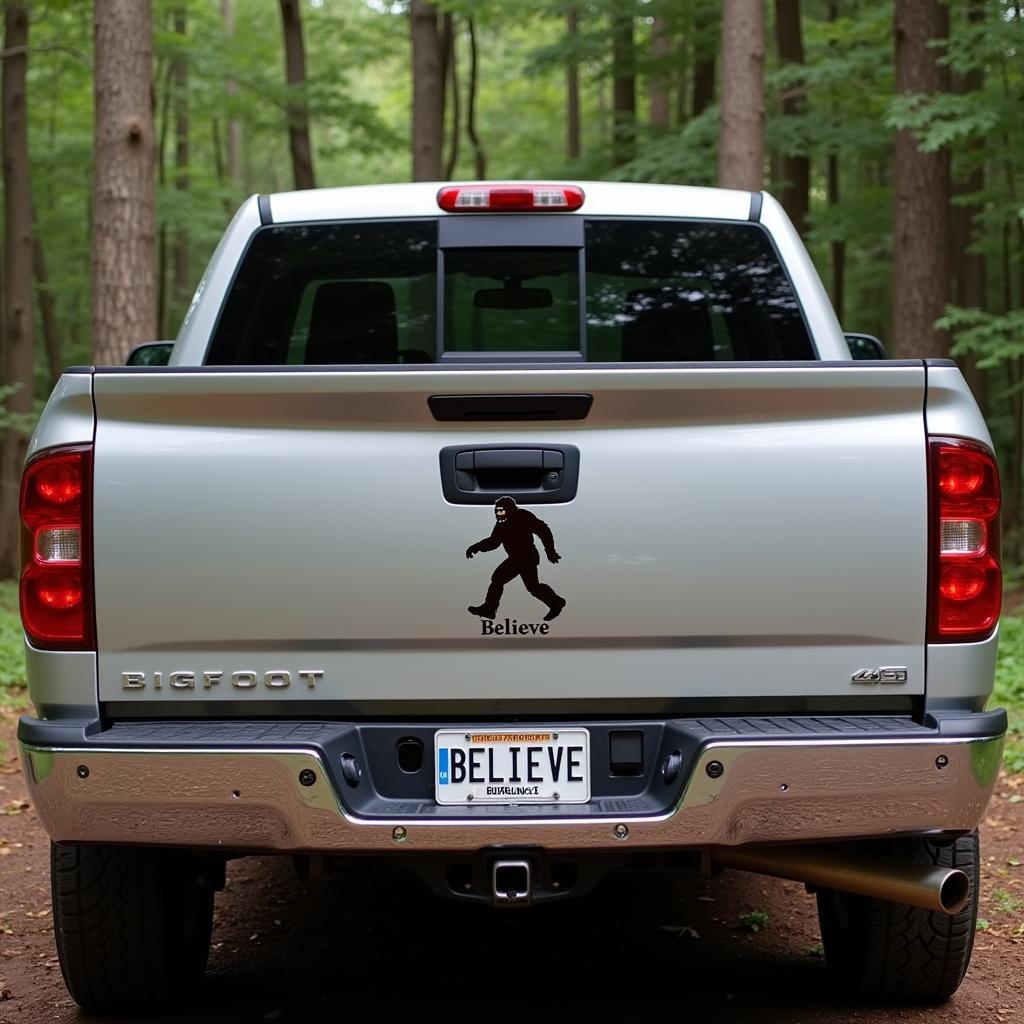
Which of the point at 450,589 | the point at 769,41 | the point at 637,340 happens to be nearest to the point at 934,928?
the point at 450,589

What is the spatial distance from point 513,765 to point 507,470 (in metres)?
0.65

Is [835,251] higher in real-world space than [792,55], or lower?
lower

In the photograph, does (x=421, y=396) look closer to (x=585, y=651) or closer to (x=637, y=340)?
(x=585, y=651)

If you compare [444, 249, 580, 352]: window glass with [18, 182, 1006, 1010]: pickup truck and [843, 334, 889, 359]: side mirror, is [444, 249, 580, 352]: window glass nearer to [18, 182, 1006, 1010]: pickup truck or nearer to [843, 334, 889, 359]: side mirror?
[843, 334, 889, 359]: side mirror

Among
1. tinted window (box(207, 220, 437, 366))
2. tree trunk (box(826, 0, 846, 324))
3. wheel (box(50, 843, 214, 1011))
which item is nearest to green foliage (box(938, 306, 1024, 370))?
tinted window (box(207, 220, 437, 366))

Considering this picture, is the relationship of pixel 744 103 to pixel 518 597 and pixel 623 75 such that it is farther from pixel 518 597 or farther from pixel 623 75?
pixel 518 597

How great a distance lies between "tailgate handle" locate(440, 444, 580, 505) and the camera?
→ 9.74 ft

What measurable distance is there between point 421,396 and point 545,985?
6.26 ft

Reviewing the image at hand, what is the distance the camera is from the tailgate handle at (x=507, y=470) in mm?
2969

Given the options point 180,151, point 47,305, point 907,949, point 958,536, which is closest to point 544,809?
point 958,536

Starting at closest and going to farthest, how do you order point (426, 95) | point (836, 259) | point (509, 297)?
1. point (509, 297)
2. point (426, 95)
3. point (836, 259)

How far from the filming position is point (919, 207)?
41.9 ft

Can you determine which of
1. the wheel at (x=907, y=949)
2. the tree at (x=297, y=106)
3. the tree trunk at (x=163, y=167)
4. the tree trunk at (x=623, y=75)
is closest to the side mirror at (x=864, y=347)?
the wheel at (x=907, y=949)

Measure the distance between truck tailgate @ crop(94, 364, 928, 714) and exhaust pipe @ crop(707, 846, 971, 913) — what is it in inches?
15.8
